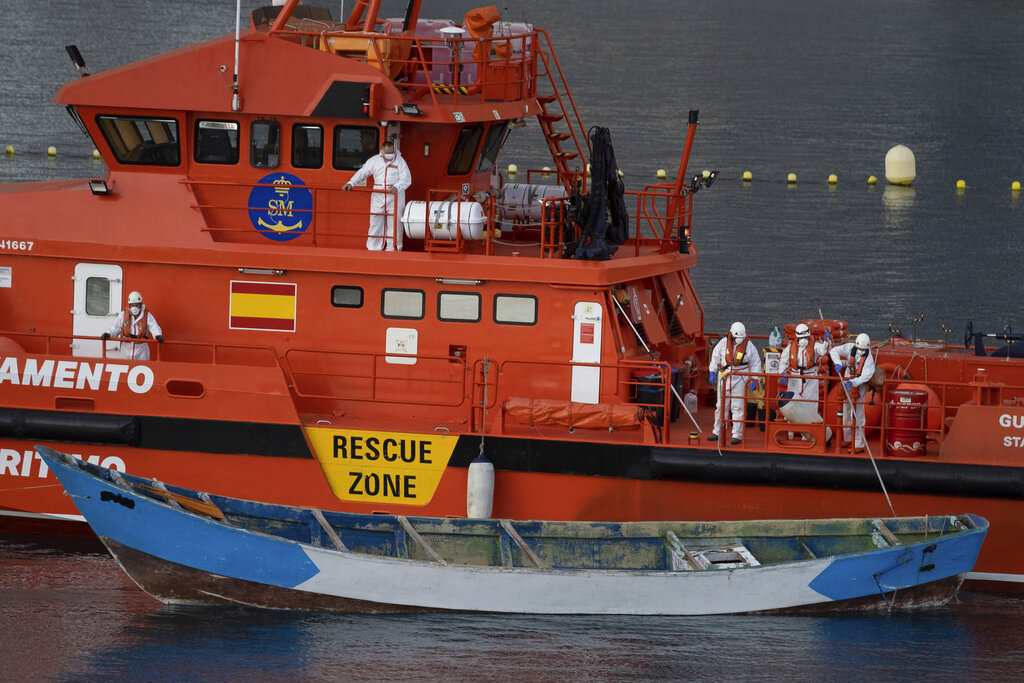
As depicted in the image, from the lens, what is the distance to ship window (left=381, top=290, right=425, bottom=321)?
14.1m

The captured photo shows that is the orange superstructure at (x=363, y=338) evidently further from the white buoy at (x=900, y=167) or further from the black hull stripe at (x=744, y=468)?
the white buoy at (x=900, y=167)

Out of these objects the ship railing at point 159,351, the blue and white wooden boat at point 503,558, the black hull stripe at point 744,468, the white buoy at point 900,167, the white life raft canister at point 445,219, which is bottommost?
the blue and white wooden boat at point 503,558

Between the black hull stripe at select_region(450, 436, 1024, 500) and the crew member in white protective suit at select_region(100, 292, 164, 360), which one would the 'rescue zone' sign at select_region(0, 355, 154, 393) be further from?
the black hull stripe at select_region(450, 436, 1024, 500)

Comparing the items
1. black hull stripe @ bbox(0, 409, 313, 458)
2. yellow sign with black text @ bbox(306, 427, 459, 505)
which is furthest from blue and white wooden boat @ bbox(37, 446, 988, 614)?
black hull stripe @ bbox(0, 409, 313, 458)

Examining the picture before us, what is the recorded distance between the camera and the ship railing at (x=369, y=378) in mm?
14133

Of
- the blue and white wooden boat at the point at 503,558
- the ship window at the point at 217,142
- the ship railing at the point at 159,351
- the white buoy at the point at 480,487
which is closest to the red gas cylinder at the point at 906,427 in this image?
the blue and white wooden boat at the point at 503,558

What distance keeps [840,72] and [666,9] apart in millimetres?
27193

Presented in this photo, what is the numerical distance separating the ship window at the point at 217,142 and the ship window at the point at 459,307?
8.34 feet

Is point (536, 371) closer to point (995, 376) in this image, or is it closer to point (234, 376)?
point (234, 376)

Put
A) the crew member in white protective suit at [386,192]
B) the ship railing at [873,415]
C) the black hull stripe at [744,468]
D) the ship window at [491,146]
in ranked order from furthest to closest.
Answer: the ship window at [491,146] → the crew member in white protective suit at [386,192] → the ship railing at [873,415] → the black hull stripe at [744,468]

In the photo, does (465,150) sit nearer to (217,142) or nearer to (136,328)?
(217,142)

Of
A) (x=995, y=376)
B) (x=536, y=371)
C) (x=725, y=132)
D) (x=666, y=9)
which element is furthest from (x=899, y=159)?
(x=666, y=9)

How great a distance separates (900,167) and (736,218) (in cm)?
817

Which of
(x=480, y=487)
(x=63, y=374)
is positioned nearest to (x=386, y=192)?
(x=480, y=487)
